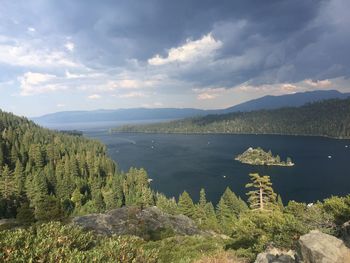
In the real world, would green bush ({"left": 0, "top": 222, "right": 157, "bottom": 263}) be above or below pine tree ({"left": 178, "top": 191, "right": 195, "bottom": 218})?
above

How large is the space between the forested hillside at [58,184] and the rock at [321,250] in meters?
56.9

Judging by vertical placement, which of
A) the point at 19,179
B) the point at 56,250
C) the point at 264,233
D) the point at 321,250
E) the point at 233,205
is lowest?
the point at 233,205

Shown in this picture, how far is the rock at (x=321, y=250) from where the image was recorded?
15.6m

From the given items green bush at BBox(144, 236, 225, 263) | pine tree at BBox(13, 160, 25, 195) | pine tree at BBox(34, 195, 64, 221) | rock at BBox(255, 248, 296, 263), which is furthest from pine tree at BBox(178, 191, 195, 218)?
rock at BBox(255, 248, 296, 263)

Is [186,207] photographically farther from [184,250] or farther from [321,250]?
[321,250]

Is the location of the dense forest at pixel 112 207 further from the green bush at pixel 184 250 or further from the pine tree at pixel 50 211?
the pine tree at pixel 50 211

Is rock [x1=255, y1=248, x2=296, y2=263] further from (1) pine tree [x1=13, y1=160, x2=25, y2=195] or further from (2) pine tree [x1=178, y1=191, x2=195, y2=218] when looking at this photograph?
(1) pine tree [x1=13, y1=160, x2=25, y2=195]

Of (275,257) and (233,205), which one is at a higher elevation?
(275,257)

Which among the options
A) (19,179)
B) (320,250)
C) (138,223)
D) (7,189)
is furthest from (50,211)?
(320,250)

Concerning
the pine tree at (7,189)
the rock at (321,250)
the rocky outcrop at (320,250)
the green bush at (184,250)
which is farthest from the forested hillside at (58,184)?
the rock at (321,250)

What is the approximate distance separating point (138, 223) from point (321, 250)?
138ft

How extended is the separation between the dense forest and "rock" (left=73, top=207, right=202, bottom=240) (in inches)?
99.3

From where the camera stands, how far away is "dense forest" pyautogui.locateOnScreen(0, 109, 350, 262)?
47.6 ft

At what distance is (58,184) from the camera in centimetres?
11931
